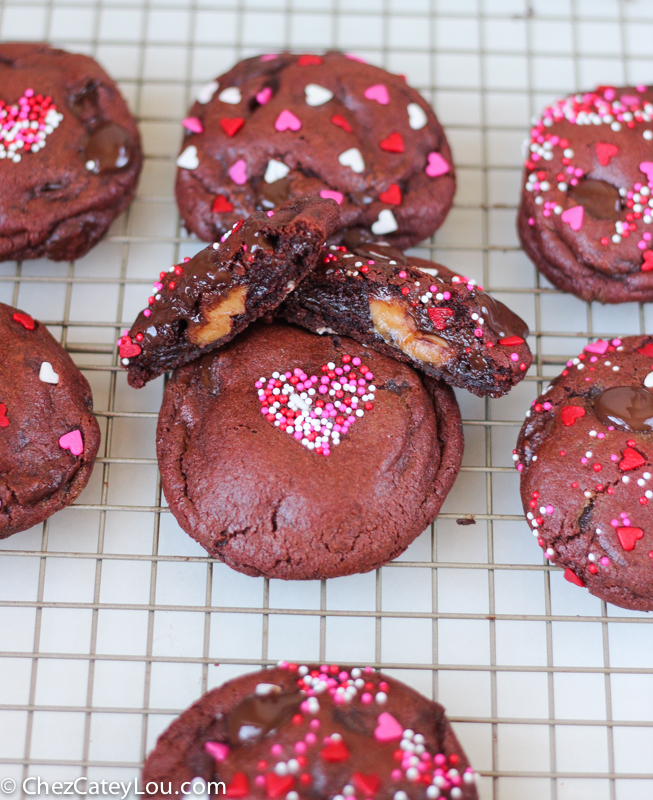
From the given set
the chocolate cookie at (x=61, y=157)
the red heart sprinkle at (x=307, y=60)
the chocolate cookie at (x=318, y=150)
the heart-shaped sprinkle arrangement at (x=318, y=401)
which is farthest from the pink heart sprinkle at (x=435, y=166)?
the chocolate cookie at (x=61, y=157)

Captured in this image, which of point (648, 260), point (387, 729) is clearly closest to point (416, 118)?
point (648, 260)

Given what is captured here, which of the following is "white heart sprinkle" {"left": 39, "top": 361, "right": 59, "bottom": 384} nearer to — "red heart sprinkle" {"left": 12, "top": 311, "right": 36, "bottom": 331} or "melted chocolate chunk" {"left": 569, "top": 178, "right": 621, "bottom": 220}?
"red heart sprinkle" {"left": 12, "top": 311, "right": 36, "bottom": 331}

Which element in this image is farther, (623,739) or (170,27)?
(170,27)

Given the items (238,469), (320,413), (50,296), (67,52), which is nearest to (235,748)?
(238,469)

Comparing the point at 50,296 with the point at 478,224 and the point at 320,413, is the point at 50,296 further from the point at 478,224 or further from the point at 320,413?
the point at 478,224

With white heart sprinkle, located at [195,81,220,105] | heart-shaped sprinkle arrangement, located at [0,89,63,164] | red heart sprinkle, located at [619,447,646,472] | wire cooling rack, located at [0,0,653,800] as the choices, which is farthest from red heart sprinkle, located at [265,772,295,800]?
white heart sprinkle, located at [195,81,220,105]
